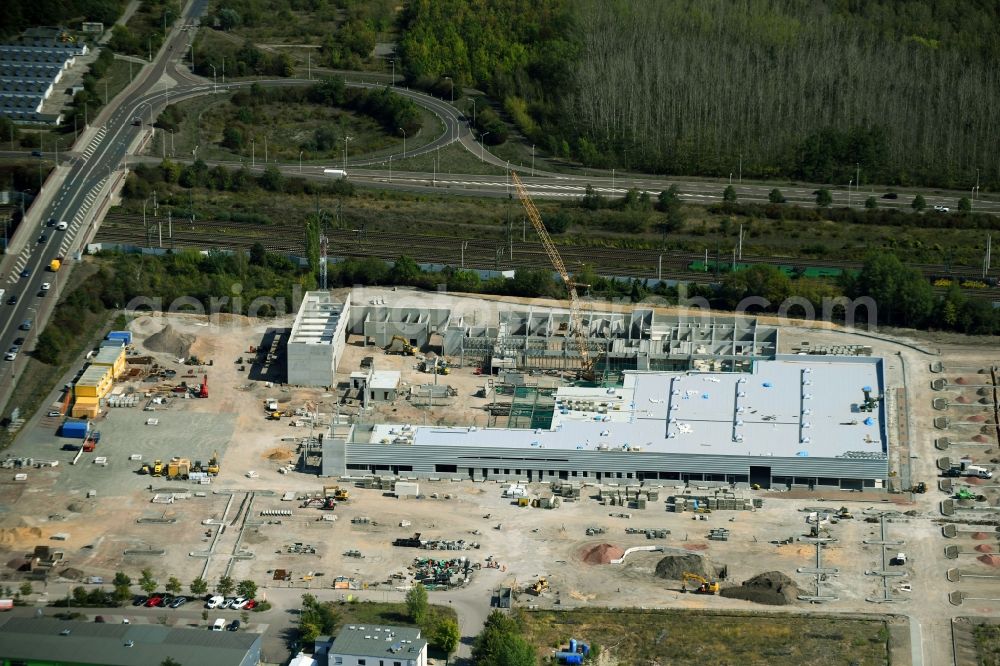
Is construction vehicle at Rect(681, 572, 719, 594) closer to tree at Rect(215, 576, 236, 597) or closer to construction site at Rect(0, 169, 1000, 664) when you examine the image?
construction site at Rect(0, 169, 1000, 664)

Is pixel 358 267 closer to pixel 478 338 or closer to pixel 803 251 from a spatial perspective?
pixel 478 338

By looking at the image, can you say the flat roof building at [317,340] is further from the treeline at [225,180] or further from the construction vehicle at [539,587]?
the treeline at [225,180]

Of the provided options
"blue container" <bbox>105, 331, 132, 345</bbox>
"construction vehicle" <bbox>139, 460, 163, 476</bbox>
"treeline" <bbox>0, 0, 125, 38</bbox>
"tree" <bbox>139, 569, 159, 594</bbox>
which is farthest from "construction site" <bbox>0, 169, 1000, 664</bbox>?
"treeline" <bbox>0, 0, 125, 38</bbox>

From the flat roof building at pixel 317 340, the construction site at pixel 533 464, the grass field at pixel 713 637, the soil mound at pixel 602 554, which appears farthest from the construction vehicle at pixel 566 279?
the grass field at pixel 713 637

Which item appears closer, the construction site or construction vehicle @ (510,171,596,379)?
the construction site

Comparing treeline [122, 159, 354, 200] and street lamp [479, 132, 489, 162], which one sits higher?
treeline [122, 159, 354, 200]

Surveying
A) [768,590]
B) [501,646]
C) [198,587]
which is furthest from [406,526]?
[768,590]

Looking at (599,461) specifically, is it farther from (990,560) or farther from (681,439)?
(990,560)
